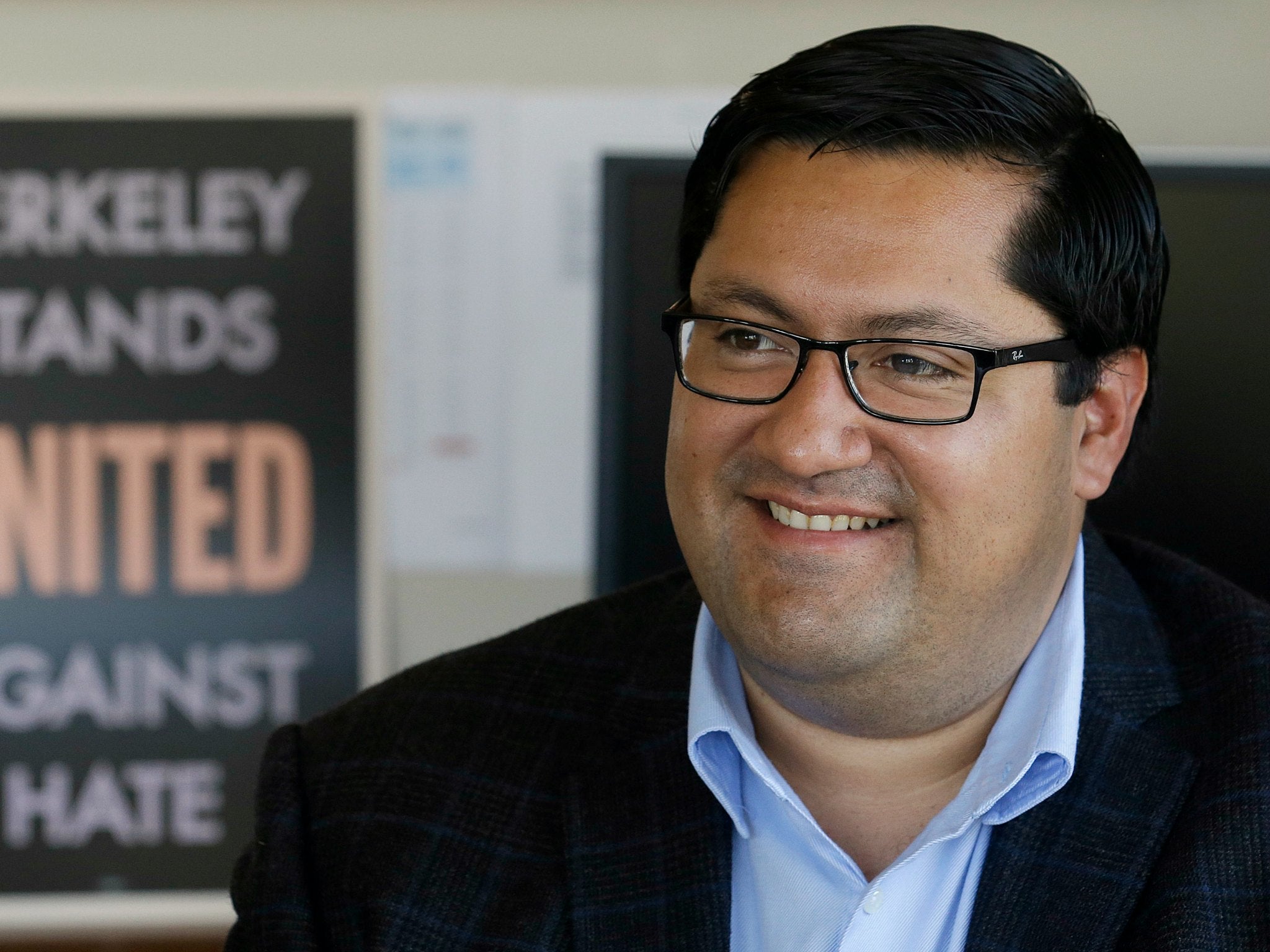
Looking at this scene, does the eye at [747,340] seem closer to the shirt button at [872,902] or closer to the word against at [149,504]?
the shirt button at [872,902]

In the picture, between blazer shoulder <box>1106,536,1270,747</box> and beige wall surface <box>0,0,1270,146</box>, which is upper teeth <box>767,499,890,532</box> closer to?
blazer shoulder <box>1106,536,1270,747</box>

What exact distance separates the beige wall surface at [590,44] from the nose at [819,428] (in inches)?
48.2

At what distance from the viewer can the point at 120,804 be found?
2.14 m

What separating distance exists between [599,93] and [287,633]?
0.97 m

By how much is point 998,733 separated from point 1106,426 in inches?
11.4

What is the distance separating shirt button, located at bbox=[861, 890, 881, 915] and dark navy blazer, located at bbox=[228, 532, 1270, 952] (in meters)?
0.08

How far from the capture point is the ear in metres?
1.20

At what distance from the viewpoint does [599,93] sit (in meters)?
2.14

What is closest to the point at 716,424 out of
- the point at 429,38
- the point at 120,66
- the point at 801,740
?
the point at 801,740

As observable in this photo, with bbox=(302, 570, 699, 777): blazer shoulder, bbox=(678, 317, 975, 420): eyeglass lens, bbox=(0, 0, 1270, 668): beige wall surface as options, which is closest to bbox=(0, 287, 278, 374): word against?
bbox=(0, 0, 1270, 668): beige wall surface

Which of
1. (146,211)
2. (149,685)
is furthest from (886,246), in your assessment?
(149,685)

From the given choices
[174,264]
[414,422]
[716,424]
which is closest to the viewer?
[716,424]

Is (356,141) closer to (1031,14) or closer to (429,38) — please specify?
(429,38)

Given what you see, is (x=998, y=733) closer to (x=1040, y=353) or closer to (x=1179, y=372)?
(x=1040, y=353)
